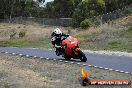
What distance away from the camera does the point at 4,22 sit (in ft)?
305

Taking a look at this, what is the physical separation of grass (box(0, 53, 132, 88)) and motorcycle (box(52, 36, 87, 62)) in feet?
6.06

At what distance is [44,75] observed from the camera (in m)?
14.2

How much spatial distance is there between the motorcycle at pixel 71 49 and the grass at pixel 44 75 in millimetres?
1847

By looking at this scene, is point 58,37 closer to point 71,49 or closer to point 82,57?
point 71,49

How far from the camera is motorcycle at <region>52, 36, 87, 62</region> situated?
19609 millimetres

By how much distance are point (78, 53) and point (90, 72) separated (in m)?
4.71

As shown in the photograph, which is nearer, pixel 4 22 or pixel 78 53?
pixel 78 53

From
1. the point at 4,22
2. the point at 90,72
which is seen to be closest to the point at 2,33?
the point at 4,22

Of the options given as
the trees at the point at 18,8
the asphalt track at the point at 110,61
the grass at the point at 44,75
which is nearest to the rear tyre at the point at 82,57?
the asphalt track at the point at 110,61

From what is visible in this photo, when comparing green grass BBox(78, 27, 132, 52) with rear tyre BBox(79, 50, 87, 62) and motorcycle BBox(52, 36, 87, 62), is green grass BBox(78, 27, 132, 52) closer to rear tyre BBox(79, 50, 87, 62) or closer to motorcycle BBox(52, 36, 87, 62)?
motorcycle BBox(52, 36, 87, 62)

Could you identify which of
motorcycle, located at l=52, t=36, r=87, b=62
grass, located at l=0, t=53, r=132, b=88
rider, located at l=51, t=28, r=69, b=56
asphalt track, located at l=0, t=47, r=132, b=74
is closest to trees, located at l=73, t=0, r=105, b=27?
asphalt track, located at l=0, t=47, r=132, b=74

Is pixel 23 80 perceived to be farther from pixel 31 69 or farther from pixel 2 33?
pixel 2 33

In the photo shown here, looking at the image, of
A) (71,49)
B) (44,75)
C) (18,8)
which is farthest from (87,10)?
(44,75)

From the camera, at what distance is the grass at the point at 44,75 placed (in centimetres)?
1233
